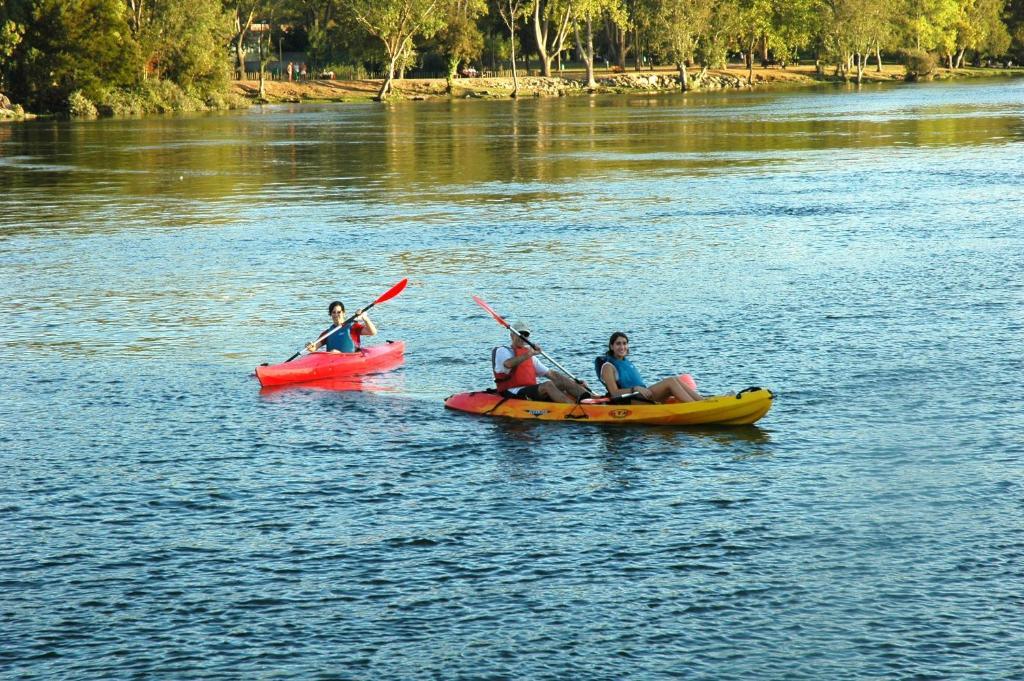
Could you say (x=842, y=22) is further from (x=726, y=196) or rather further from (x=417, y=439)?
(x=417, y=439)

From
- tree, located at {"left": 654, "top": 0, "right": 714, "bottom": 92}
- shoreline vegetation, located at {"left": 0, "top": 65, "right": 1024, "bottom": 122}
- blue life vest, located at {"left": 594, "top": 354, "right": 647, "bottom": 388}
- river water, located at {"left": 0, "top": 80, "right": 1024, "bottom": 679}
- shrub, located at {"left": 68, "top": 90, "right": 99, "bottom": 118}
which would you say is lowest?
river water, located at {"left": 0, "top": 80, "right": 1024, "bottom": 679}

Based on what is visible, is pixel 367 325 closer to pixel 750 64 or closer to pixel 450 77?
pixel 450 77

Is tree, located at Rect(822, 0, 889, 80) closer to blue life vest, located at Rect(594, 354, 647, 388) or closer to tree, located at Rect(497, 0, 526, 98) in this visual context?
tree, located at Rect(497, 0, 526, 98)

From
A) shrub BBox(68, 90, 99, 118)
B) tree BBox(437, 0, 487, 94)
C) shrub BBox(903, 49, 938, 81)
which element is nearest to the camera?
shrub BBox(68, 90, 99, 118)

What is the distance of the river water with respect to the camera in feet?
38.8

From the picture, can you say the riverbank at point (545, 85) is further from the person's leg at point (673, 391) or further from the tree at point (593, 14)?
the person's leg at point (673, 391)

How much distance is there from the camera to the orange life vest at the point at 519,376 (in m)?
19.1

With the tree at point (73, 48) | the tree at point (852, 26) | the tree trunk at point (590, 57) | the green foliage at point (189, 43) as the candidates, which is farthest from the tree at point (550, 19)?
the tree at point (73, 48)

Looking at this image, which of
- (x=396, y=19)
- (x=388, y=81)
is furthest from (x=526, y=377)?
(x=388, y=81)

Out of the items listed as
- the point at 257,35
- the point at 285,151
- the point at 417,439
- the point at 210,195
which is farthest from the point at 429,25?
the point at 417,439

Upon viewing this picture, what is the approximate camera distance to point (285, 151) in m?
69.7

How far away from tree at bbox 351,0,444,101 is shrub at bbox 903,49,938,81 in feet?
213

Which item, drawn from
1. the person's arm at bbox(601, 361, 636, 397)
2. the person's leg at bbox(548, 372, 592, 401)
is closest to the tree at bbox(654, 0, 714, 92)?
the person's leg at bbox(548, 372, 592, 401)

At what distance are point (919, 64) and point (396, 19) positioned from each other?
71.8 metres
